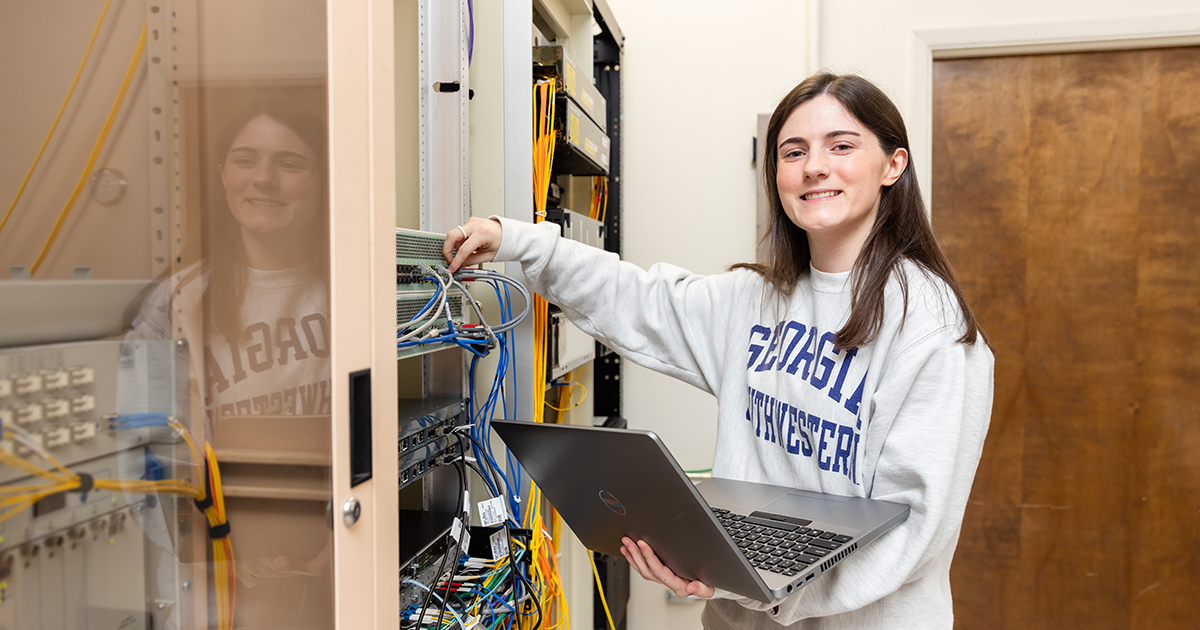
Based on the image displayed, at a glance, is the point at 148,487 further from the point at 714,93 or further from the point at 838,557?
the point at 714,93

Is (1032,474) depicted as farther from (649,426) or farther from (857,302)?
(857,302)

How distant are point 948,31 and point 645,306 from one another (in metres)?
1.48

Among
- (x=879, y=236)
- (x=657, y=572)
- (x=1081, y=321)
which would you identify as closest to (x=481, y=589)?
(x=657, y=572)

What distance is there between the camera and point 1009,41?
7.04 feet

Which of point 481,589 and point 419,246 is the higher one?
point 419,246

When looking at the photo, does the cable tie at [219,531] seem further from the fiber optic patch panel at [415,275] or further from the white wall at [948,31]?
the white wall at [948,31]

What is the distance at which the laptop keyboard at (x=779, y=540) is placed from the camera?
2.79 ft

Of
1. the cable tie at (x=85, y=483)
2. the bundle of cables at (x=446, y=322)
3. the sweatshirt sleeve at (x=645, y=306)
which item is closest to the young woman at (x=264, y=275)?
the cable tie at (x=85, y=483)

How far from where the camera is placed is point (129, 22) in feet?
2.12

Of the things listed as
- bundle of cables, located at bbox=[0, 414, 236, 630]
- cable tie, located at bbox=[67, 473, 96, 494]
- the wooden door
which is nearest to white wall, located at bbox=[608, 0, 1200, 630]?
the wooden door

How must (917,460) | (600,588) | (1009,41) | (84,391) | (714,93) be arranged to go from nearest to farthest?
(84,391), (917,460), (600,588), (1009,41), (714,93)

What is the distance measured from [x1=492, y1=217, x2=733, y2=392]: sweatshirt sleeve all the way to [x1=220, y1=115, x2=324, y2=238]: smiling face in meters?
0.57

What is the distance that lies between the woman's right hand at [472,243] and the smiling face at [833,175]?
476 mm

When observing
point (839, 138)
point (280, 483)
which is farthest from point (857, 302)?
point (280, 483)
